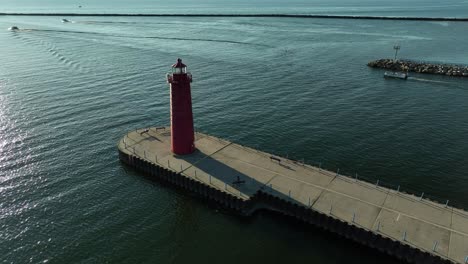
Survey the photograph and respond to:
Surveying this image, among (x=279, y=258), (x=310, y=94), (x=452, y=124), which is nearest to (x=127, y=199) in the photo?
(x=279, y=258)

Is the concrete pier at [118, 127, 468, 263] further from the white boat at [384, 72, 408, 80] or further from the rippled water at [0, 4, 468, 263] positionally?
the white boat at [384, 72, 408, 80]

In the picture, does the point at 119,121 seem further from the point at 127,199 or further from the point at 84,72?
the point at 84,72

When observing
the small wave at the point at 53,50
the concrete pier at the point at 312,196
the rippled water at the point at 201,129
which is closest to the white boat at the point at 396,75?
→ the rippled water at the point at 201,129

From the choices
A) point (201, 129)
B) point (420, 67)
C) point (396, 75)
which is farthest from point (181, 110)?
point (420, 67)

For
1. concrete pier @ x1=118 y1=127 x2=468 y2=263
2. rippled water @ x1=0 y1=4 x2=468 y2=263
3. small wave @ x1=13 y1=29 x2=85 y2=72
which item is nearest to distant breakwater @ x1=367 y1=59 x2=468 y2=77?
rippled water @ x1=0 y1=4 x2=468 y2=263

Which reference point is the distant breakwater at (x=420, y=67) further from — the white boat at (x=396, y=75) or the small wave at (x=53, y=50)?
the small wave at (x=53, y=50)

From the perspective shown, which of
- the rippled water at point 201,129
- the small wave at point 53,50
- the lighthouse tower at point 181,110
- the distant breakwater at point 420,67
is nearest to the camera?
the rippled water at point 201,129
